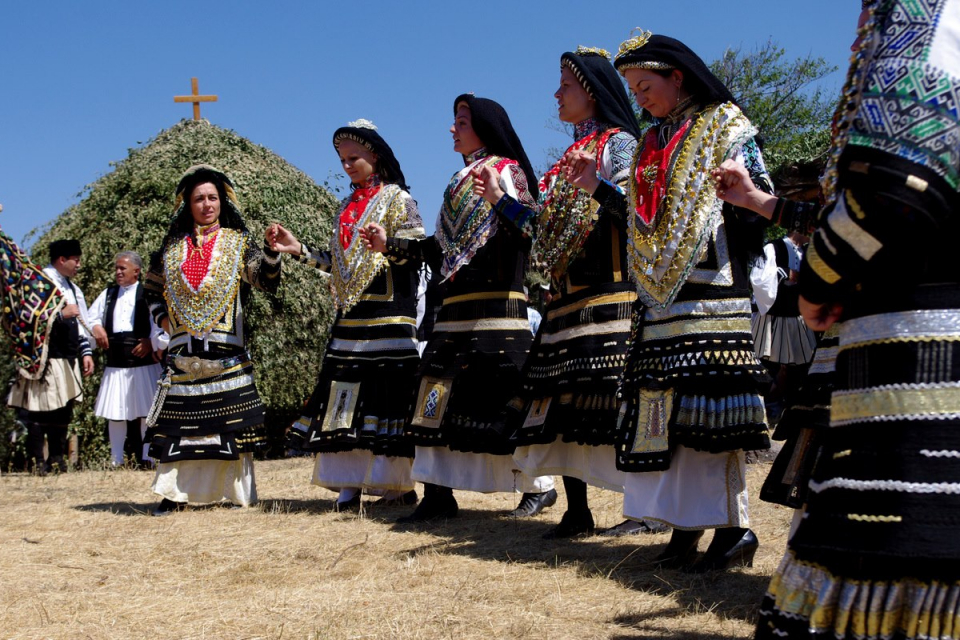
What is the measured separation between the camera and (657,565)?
4422 mm

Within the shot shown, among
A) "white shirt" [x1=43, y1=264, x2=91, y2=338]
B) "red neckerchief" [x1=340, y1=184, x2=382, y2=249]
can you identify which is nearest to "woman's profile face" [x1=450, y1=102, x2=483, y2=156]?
"red neckerchief" [x1=340, y1=184, x2=382, y2=249]

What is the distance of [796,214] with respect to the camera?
10.0 feet

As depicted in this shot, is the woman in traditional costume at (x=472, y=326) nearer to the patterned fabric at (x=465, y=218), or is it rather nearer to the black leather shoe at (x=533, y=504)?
the patterned fabric at (x=465, y=218)

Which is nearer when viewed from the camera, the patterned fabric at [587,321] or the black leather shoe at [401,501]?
the patterned fabric at [587,321]

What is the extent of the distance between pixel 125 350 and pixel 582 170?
647cm

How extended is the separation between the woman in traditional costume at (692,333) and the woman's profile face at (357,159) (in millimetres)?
2864

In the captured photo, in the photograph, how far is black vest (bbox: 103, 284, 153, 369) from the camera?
9508 mm

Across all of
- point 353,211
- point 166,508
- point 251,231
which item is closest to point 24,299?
point 251,231

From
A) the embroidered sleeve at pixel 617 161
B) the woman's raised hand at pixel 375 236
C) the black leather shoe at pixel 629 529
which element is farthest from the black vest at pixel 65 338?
the embroidered sleeve at pixel 617 161

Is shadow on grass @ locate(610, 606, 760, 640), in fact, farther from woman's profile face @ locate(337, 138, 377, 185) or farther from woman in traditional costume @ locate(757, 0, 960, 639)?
woman's profile face @ locate(337, 138, 377, 185)

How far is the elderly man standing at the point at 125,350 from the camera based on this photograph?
9.38 metres

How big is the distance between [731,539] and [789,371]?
5.41 meters

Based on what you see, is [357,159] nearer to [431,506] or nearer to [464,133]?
[464,133]

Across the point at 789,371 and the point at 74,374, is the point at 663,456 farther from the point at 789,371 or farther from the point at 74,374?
the point at 74,374
